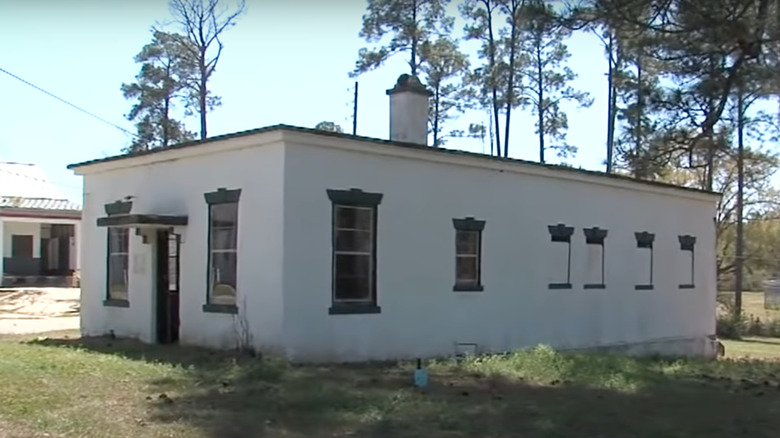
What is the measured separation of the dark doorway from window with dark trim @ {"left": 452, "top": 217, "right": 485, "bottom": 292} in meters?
4.97

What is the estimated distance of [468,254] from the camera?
1595 cm

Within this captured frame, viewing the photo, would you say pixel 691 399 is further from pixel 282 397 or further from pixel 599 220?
pixel 599 220

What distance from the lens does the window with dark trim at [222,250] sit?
14.0 meters

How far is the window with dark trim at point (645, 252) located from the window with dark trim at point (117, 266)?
36.5 feet

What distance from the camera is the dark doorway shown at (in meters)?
15.6

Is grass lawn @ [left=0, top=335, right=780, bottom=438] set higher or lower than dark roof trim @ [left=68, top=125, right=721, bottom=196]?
lower

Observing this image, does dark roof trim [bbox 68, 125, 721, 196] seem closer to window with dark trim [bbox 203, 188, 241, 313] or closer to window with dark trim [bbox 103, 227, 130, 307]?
window with dark trim [bbox 203, 188, 241, 313]

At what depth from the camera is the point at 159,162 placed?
15852 mm

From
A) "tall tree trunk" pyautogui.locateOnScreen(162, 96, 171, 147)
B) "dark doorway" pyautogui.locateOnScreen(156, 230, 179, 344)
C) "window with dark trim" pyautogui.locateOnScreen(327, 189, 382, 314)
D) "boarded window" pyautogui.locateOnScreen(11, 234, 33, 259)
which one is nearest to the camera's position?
"window with dark trim" pyautogui.locateOnScreen(327, 189, 382, 314)

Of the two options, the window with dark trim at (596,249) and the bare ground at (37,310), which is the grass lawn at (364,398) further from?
the bare ground at (37,310)

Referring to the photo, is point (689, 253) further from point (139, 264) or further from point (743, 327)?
point (743, 327)

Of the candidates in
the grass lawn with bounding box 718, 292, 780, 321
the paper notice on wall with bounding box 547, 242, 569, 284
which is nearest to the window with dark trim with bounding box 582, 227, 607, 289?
the paper notice on wall with bounding box 547, 242, 569, 284

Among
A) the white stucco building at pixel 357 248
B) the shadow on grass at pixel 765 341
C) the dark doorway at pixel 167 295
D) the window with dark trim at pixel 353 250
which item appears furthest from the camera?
the shadow on grass at pixel 765 341

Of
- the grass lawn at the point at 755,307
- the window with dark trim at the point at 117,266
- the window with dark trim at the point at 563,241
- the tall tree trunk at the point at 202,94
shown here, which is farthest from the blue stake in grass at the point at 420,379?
the grass lawn at the point at 755,307
